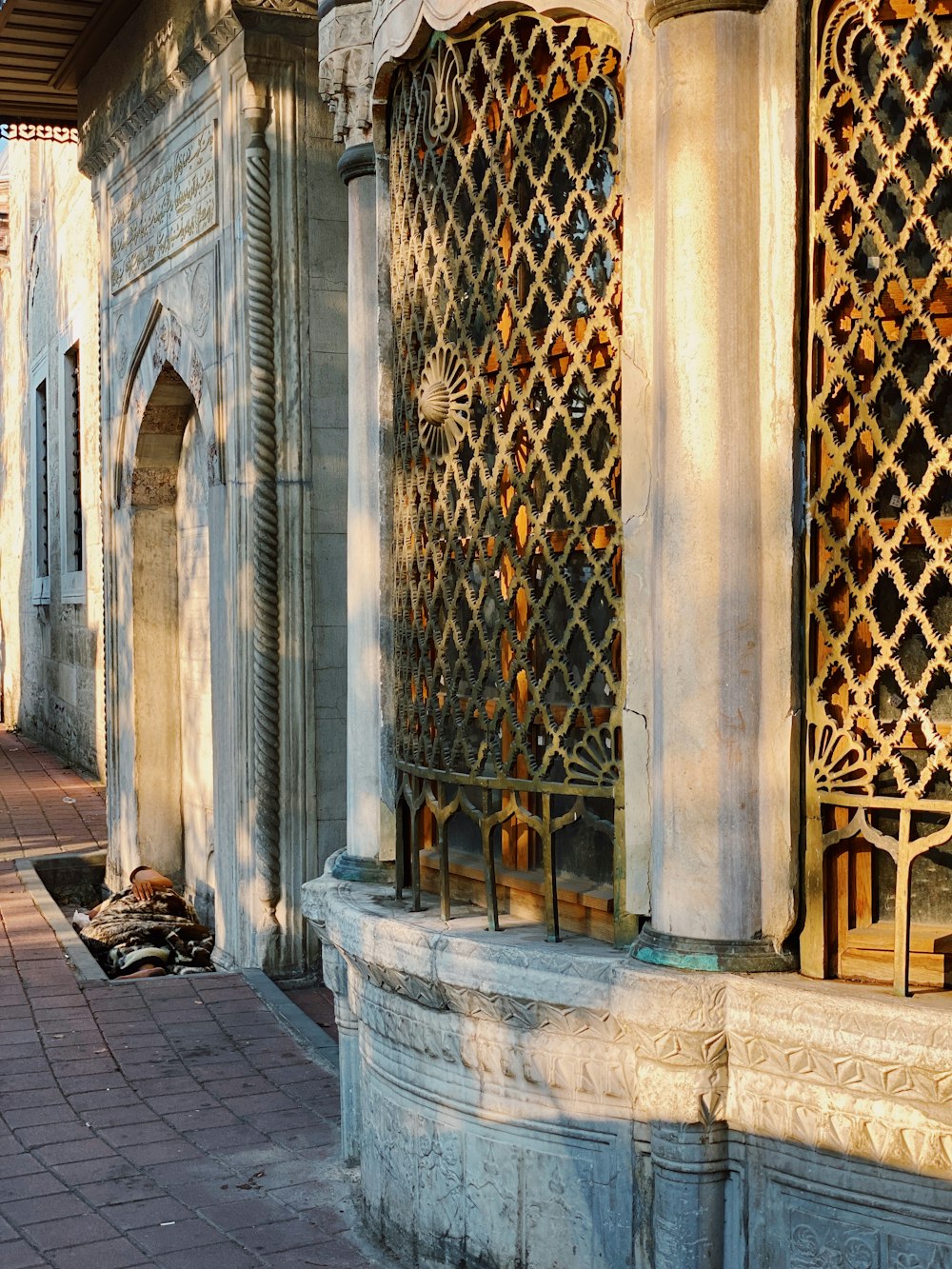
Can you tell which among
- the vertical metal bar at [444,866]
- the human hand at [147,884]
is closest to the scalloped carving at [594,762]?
the vertical metal bar at [444,866]

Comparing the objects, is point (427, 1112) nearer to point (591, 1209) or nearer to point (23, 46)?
point (591, 1209)

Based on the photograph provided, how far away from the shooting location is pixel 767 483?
3.16 m

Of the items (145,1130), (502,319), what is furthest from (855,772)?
(145,1130)

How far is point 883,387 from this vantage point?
309 centimetres

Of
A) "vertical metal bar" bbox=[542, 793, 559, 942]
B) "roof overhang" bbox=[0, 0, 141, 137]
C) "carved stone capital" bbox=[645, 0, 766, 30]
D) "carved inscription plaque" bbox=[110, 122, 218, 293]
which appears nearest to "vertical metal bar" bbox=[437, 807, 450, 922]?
"vertical metal bar" bbox=[542, 793, 559, 942]

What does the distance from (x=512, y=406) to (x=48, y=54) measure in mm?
7815

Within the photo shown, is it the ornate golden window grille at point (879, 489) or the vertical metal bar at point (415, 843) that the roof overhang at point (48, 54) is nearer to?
the vertical metal bar at point (415, 843)

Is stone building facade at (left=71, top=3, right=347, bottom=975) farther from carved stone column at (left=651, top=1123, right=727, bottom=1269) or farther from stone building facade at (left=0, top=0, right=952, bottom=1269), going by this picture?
carved stone column at (left=651, top=1123, right=727, bottom=1269)

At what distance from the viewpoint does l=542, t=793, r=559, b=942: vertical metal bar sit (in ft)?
11.8

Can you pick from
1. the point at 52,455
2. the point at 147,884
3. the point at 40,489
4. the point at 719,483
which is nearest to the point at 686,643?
the point at 719,483

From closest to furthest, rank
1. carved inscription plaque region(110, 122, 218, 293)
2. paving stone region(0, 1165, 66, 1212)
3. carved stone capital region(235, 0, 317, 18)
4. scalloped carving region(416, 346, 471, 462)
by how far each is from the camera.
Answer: scalloped carving region(416, 346, 471, 462), paving stone region(0, 1165, 66, 1212), carved stone capital region(235, 0, 317, 18), carved inscription plaque region(110, 122, 218, 293)

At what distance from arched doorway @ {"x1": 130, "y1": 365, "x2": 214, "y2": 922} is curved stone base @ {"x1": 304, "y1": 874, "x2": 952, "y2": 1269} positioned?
5.35m

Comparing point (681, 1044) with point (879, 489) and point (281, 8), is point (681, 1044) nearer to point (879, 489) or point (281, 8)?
point (879, 489)

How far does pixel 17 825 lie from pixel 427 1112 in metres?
8.90
